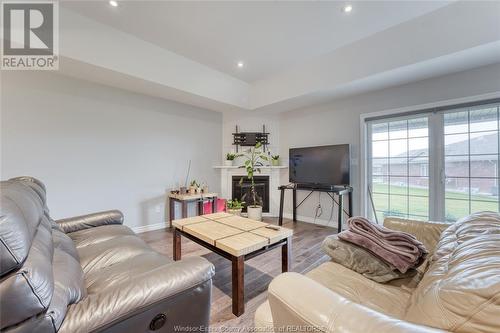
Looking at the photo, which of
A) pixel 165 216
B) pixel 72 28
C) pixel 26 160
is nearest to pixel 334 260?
pixel 165 216

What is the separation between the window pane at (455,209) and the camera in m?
2.74

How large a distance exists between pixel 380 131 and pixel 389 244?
266 cm

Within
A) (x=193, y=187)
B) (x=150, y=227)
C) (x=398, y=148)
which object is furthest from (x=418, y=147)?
(x=150, y=227)

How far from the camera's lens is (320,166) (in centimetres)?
381

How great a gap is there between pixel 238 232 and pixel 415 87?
127 inches

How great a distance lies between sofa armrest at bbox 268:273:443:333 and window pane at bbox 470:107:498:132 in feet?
10.8

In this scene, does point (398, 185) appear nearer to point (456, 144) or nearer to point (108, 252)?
point (456, 144)

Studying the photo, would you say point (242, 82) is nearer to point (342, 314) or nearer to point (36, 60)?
point (36, 60)

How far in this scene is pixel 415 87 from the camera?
3.04 meters

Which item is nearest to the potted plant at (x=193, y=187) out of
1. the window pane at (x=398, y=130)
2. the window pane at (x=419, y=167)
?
the window pane at (x=398, y=130)

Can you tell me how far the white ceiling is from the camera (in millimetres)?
2254

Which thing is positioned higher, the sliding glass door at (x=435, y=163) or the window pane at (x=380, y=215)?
the sliding glass door at (x=435, y=163)

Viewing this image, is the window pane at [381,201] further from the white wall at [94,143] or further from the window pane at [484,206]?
the white wall at [94,143]

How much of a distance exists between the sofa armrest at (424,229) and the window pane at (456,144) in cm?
190
